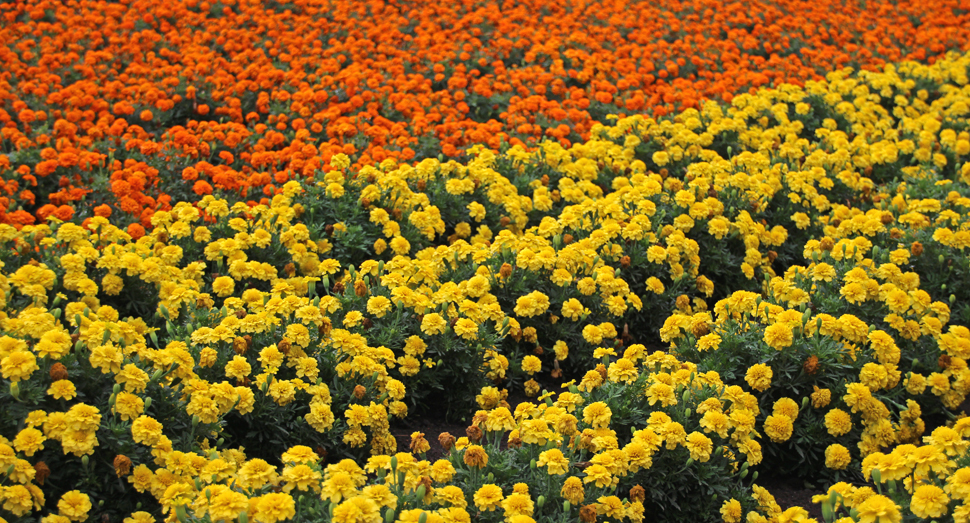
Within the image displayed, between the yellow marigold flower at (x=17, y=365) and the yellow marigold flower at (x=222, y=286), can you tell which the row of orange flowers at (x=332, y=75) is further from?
the yellow marigold flower at (x=17, y=365)

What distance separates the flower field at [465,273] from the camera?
11.3ft

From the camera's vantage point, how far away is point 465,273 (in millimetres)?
5215

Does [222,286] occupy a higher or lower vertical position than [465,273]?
higher

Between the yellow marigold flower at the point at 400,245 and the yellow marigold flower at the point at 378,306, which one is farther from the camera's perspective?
the yellow marigold flower at the point at 400,245

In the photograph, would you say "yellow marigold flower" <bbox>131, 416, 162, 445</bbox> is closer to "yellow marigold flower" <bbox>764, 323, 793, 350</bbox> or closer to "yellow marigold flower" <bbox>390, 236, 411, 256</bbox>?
"yellow marigold flower" <bbox>390, 236, 411, 256</bbox>

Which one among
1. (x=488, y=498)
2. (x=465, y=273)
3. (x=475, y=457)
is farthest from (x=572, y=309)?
(x=488, y=498)

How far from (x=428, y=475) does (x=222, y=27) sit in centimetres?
725

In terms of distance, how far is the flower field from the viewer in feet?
11.3

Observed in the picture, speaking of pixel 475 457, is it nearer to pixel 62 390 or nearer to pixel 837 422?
pixel 62 390

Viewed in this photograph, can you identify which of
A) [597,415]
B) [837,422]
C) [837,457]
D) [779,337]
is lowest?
[837,457]

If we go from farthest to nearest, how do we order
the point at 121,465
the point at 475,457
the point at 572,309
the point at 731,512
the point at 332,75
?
the point at 332,75 → the point at 572,309 → the point at 731,512 → the point at 475,457 → the point at 121,465

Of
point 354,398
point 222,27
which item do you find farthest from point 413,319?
point 222,27

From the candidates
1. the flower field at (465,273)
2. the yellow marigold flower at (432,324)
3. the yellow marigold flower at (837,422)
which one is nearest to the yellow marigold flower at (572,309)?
the flower field at (465,273)

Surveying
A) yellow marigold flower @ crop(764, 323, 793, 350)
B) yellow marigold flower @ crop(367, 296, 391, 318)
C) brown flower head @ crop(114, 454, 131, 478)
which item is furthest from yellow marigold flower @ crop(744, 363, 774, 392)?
brown flower head @ crop(114, 454, 131, 478)
